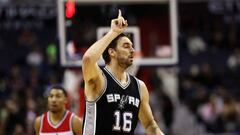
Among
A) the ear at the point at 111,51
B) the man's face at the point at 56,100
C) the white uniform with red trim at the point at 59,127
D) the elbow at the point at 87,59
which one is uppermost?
the ear at the point at 111,51

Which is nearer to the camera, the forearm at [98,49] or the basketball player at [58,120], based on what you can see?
the forearm at [98,49]

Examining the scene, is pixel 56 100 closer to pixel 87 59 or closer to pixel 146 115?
pixel 146 115

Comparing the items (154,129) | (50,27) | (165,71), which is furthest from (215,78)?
(154,129)

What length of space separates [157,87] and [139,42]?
4.17 m

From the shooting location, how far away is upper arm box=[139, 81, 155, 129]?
714 cm

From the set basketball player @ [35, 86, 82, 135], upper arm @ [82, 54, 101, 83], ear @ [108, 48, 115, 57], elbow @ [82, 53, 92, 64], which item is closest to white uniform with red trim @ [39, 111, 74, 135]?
basketball player @ [35, 86, 82, 135]

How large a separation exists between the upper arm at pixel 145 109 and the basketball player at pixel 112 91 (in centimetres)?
13

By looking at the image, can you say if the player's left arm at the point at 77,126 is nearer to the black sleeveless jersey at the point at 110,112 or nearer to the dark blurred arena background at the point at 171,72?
the black sleeveless jersey at the point at 110,112

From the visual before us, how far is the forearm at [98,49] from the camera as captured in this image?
6398 millimetres

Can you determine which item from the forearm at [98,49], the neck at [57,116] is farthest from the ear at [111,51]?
the neck at [57,116]

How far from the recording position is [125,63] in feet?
22.5

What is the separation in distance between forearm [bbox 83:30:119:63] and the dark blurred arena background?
6249mm

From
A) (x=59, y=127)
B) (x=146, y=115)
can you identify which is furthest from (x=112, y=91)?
(x=59, y=127)

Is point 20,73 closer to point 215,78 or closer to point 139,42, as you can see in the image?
point 215,78
